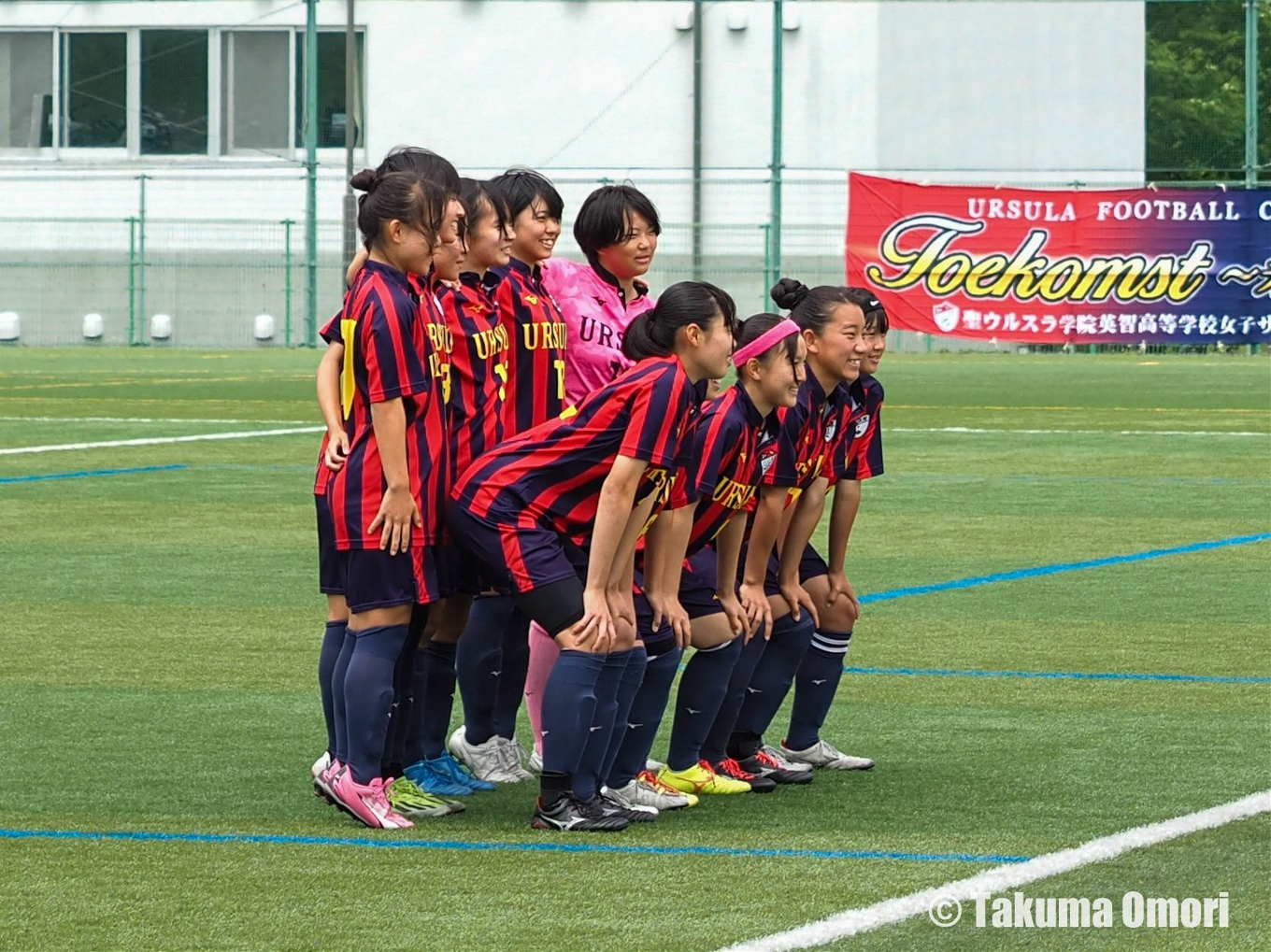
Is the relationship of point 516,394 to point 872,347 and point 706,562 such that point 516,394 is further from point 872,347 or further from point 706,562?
point 872,347

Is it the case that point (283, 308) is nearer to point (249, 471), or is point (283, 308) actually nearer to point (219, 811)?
point (249, 471)

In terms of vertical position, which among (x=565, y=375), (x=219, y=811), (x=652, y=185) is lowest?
(x=219, y=811)

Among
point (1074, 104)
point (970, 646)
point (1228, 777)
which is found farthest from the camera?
point (1074, 104)

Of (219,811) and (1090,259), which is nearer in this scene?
(219,811)

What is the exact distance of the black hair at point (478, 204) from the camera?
611 cm

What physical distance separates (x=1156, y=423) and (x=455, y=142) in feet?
63.1

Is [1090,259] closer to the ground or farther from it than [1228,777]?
farther from it

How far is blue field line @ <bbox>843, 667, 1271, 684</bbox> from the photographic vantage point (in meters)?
7.75

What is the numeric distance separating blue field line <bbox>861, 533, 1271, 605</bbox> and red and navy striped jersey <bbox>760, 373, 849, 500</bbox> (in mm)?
3203

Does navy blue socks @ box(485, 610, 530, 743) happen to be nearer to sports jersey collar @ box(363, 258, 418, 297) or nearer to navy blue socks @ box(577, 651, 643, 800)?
navy blue socks @ box(577, 651, 643, 800)

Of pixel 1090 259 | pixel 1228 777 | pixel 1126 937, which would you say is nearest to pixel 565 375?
pixel 1228 777

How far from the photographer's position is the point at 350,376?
5.77m

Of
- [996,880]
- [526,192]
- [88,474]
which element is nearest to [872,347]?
[526,192]

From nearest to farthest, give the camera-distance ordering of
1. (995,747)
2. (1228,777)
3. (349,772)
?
1. (349,772)
2. (1228,777)
3. (995,747)
